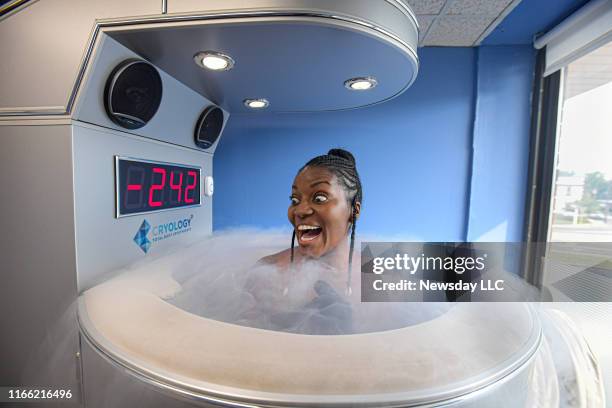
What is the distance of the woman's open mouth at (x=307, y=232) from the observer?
1.11 meters

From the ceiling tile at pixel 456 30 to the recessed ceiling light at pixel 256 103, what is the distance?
3.17 ft

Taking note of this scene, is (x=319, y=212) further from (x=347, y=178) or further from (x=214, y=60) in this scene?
(x=214, y=60)

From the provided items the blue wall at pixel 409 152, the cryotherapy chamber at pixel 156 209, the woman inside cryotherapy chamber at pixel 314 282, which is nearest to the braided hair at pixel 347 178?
the woman inside cryotherapy chamber at pixel 314 282

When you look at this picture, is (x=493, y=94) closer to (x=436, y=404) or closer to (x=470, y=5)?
(x=470, y=5)

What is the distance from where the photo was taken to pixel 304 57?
0.83 metres

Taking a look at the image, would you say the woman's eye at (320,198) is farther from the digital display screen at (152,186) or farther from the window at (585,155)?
the window at (585,155)

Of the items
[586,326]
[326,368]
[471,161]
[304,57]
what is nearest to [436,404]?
[326,368]

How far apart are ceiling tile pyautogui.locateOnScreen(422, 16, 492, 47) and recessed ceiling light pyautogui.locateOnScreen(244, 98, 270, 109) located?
0.97m

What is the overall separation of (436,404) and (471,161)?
151 centimetres

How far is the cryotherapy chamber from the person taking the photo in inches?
20.3

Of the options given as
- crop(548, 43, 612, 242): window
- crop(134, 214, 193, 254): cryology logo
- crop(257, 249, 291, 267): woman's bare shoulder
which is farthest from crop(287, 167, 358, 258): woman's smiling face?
crop(548, 43, 612, 242): window

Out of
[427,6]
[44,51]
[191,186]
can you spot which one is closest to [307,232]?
[191,186]

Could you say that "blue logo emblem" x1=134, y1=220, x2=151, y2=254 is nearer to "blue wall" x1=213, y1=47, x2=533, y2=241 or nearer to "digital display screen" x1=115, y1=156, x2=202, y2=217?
"digital display screen" x1=115, y1=156, x2=202, y2=217

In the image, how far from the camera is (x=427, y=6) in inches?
50.4
